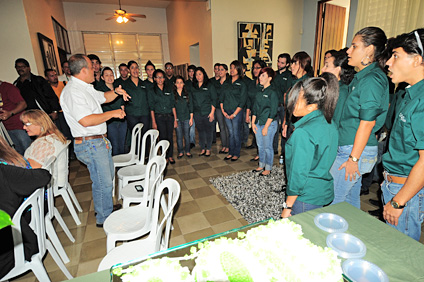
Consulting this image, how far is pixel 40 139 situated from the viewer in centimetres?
195

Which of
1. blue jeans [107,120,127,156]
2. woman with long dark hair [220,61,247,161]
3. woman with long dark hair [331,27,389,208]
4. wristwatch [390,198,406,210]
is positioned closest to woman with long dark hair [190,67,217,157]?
woman with long dark hair [220,61,247,161]

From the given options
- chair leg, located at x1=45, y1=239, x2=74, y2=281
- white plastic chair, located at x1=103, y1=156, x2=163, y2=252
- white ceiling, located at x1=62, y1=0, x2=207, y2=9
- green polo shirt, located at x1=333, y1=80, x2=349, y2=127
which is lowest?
chair leg, located at x1=45, y1=239, x2=74, y2=281

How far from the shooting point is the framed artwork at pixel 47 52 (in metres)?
4.27

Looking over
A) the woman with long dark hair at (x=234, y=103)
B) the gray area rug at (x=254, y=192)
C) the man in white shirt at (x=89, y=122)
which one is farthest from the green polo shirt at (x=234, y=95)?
the man in white shirt at (x=89, y=122)

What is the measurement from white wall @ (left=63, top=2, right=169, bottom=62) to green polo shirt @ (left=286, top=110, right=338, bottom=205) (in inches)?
331

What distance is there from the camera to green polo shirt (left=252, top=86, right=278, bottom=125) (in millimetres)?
2947

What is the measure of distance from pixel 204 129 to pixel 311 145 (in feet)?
10.4

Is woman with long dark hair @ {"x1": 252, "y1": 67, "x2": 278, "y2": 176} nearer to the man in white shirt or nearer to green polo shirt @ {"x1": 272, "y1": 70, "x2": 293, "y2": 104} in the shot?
green polo shirt @ {"x1": 272, "y1": 70, "x2": 293, "y2": 104}

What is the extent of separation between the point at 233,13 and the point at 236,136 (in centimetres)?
316

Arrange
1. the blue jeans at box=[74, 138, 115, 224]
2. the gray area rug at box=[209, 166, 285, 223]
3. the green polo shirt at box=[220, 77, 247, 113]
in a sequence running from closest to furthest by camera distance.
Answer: the blue jeans at box=[74, 138, 115, 224]
the gray area rug at box=[209, 166, 285, 223]
the green polo shirt at box=[220, 77, 247, 113]

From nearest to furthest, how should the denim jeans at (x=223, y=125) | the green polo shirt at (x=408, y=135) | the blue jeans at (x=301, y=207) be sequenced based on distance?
the green polo shirt at (x=408, y=135) → the blue jeans at (x=301, y=207) → the denim jeans at (x=223, y=125)

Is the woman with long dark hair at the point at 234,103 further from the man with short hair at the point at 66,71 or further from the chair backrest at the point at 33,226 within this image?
the man with short hair at the point at 66,71

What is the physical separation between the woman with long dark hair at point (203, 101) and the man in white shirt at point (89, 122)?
2011mm

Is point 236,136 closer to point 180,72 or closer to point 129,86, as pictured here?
point 129,86
